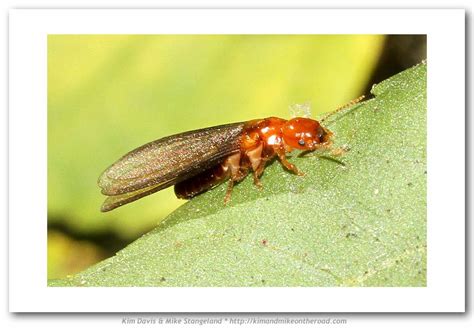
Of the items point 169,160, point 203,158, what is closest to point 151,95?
point 169,160

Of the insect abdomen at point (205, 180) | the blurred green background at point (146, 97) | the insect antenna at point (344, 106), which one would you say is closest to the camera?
the insect antenna at point (344, 106)

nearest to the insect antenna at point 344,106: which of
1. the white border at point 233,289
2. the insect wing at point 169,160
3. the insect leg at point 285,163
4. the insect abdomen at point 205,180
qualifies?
the insect leg at point 285,163

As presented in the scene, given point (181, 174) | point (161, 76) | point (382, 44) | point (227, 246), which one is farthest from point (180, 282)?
point (382, 44)

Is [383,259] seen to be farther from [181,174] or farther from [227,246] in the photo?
[181,174]

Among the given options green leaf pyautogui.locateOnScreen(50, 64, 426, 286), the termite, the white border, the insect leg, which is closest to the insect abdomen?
the termite

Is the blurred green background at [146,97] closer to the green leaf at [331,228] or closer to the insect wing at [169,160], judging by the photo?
the insect wing at [169,160]

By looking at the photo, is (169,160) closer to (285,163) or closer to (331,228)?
(285,163)

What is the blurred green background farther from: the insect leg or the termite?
the insect leg
